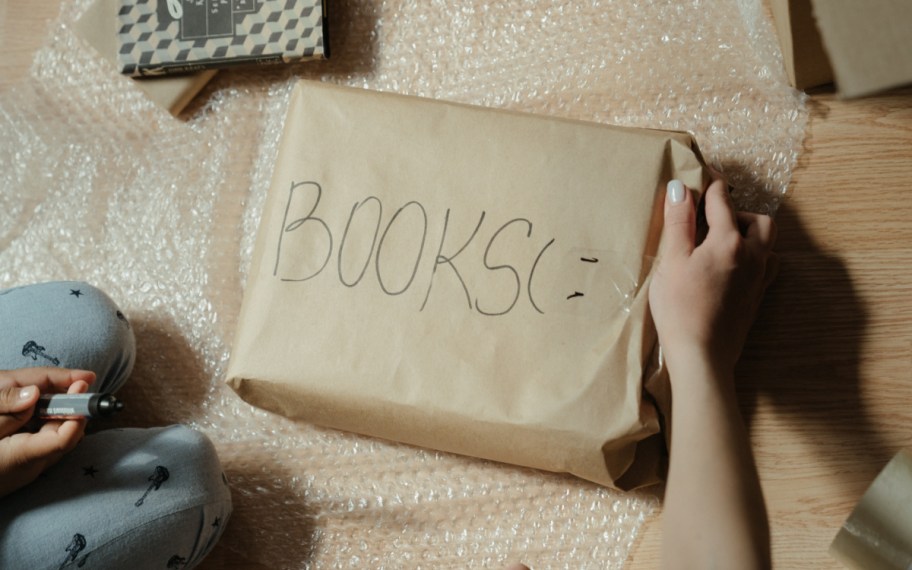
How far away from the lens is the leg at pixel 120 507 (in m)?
0.58

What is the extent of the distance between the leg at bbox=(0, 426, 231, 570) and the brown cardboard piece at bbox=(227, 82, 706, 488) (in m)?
0.08

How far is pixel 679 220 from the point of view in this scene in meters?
0.56

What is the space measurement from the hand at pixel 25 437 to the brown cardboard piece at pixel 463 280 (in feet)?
0.42

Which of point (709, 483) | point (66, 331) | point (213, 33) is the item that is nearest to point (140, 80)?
point (213, 33)

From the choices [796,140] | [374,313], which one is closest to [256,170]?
[374,313]

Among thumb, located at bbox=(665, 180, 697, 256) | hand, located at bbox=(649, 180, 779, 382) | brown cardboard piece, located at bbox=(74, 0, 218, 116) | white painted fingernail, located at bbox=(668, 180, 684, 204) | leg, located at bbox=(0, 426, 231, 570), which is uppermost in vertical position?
brown cardboard piece, located at bbox=(74, 0, 218, 116)

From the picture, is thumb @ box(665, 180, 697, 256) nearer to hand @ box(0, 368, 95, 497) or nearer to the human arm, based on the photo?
the human arm

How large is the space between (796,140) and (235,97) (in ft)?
1.74

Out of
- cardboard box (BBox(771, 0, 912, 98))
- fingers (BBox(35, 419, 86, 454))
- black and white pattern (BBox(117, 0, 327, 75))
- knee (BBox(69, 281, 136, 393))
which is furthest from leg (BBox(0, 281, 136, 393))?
cardboard box (BBox(771, 0, 912, 98))

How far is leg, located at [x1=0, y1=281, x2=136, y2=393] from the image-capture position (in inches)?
25.3

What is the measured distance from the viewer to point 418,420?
60cm

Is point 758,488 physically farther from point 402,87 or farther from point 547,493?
point 402,87

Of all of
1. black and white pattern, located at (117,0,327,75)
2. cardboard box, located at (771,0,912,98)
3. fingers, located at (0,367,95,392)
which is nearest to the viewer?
cardboard box, located at (771,0,912,98)

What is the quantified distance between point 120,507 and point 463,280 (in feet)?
1.08
